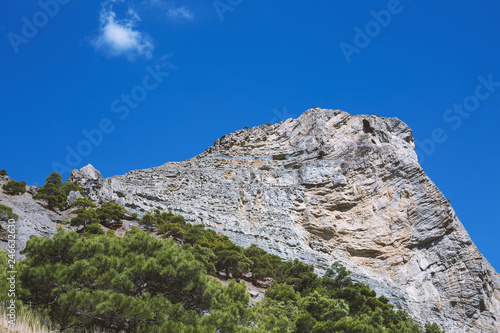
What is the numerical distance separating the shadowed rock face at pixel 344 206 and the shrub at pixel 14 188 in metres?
7.45

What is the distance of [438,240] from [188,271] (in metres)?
42.1

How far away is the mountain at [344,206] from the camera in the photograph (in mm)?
44812

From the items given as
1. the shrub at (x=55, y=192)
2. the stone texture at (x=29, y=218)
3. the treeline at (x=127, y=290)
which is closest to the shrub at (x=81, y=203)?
the shrub at (x=55, y=192)

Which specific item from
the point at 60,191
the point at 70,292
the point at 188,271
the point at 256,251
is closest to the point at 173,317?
the point at 188,271

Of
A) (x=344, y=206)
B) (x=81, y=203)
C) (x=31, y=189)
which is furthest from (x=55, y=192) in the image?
(x=344, y=206)

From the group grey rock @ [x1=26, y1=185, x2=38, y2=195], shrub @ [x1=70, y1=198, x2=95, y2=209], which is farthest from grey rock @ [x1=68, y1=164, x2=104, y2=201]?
shrub @ [x1=70, y1=198, x2=95, y2=209]

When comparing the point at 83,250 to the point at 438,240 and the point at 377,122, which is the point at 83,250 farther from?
the point at 377,122

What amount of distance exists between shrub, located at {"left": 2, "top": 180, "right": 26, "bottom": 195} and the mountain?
289 inches

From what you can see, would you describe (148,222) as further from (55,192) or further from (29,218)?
(29,218)

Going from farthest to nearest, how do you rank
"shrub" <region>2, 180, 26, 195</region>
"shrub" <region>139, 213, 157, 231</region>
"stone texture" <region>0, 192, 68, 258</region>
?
"shrub" <region>139, 213, 157, 231</region> → "shrub" <region>2, 180, 26, 195</region> → "stone texture" <region>0, 192, 68, 258</region>

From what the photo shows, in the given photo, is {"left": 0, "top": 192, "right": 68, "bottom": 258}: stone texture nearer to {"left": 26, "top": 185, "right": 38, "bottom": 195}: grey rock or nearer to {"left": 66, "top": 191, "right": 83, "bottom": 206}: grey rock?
{"left": 26, "top": 185, "right": 38, "bottom": 195}: grey rock

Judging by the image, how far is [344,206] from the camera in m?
54.4

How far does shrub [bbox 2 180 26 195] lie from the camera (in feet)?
131

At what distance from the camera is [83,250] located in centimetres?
1453
